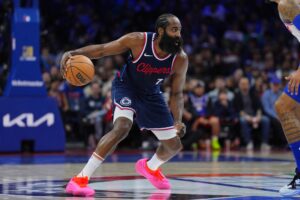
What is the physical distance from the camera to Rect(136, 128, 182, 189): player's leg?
6934 mm

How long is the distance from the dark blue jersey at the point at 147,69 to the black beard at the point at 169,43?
0.31 ft

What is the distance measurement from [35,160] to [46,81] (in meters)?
3.66

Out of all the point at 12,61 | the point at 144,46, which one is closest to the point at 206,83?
the point at 12,61

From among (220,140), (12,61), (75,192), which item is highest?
(12,61)

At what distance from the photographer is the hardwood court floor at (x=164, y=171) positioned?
248 inches

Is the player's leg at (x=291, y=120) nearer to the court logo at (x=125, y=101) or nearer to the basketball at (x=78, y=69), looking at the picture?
the court logo at (x=125, y=101)

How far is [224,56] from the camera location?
17.8 metres

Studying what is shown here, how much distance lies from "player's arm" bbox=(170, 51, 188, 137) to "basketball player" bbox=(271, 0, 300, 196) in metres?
0.99

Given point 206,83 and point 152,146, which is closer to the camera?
point 152,146

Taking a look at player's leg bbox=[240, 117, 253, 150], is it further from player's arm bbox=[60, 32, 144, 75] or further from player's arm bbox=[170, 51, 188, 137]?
player's arm bbox=[60, 32, 144, 75]

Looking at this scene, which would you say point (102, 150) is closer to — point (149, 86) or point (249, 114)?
point (149, 86)

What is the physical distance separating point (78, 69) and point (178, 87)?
1113mm

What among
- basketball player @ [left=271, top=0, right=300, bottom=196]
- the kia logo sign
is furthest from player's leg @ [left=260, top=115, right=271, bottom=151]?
basketball player @ [left=271, top=0, right=300, bottom=196]

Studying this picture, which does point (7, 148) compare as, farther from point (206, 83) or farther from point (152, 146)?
point (206, 83)
